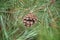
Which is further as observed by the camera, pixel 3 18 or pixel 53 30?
pixel 3 18

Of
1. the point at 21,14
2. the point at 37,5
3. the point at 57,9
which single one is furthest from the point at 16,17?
the point at 57,9

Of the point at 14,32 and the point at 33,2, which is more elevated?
the point at 33,2

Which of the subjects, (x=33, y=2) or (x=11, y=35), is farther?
(x=33, y=2)

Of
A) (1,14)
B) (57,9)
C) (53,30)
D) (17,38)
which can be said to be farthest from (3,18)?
(53,30)

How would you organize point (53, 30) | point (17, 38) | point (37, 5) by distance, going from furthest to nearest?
point (37, 5) → point (17, 38) → point (53, 30)

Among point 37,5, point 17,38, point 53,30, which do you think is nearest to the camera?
point 53,30

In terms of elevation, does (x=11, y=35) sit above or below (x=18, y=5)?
below

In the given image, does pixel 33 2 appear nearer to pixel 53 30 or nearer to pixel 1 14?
pixel 1 14

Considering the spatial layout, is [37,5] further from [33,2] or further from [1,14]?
[1,14]
